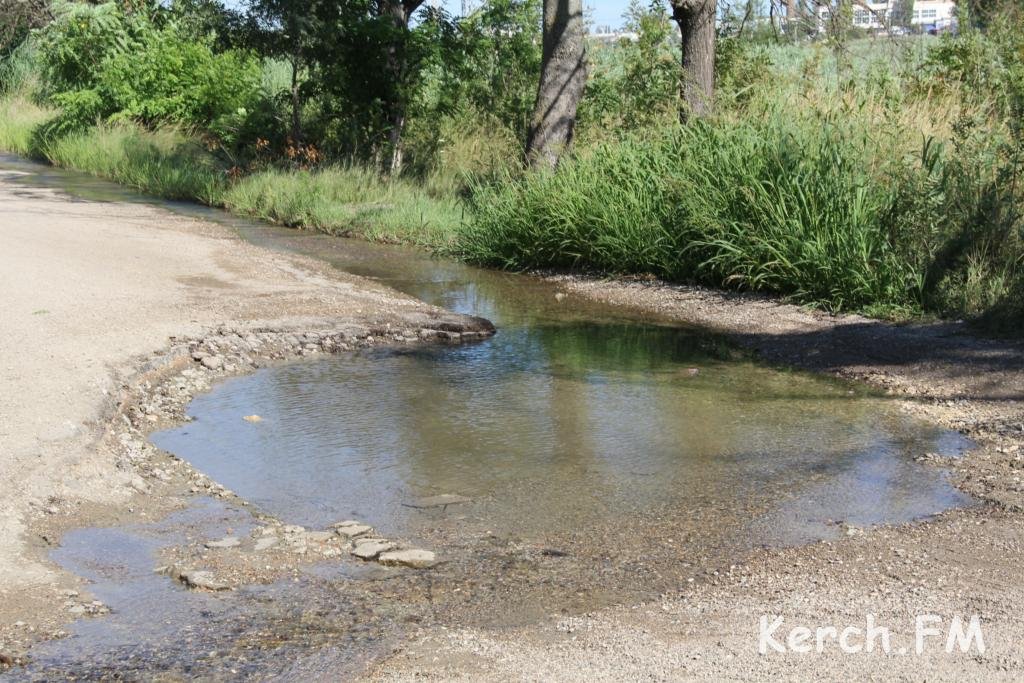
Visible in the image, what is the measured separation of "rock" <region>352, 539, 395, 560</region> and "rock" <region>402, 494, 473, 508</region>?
1.68 feet

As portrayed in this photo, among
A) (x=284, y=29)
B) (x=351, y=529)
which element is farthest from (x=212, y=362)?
(x=284, y=29)

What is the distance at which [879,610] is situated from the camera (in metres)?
3.87

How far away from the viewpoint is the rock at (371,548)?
4465 mm

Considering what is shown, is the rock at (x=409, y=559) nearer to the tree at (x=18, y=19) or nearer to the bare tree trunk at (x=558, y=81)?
the bare tree trunk at (x=558, y=81)

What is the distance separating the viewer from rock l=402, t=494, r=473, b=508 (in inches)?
203

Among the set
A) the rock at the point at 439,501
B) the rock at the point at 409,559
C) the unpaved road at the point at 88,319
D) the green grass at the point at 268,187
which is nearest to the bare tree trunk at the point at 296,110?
the green grass at the point at 268,187

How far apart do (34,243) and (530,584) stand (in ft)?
28.1

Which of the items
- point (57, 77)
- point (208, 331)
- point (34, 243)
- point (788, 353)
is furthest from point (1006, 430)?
point (57, 77)

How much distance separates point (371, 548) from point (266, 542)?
0.42 m

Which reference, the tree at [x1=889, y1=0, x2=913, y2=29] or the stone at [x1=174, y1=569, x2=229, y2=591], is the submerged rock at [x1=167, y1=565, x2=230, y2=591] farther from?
the tree at [x1=889, y1=0, x2=913, y2=29]

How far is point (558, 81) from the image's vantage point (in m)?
14.2

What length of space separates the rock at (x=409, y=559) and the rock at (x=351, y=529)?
0.87 feet

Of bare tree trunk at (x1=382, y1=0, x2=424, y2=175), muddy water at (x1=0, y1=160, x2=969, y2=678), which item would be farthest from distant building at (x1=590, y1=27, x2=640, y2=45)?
muddy water at (x1=0, y1=160, x2=969, y2=678)

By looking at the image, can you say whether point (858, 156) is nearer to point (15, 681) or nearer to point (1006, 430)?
point (1006, 430)
